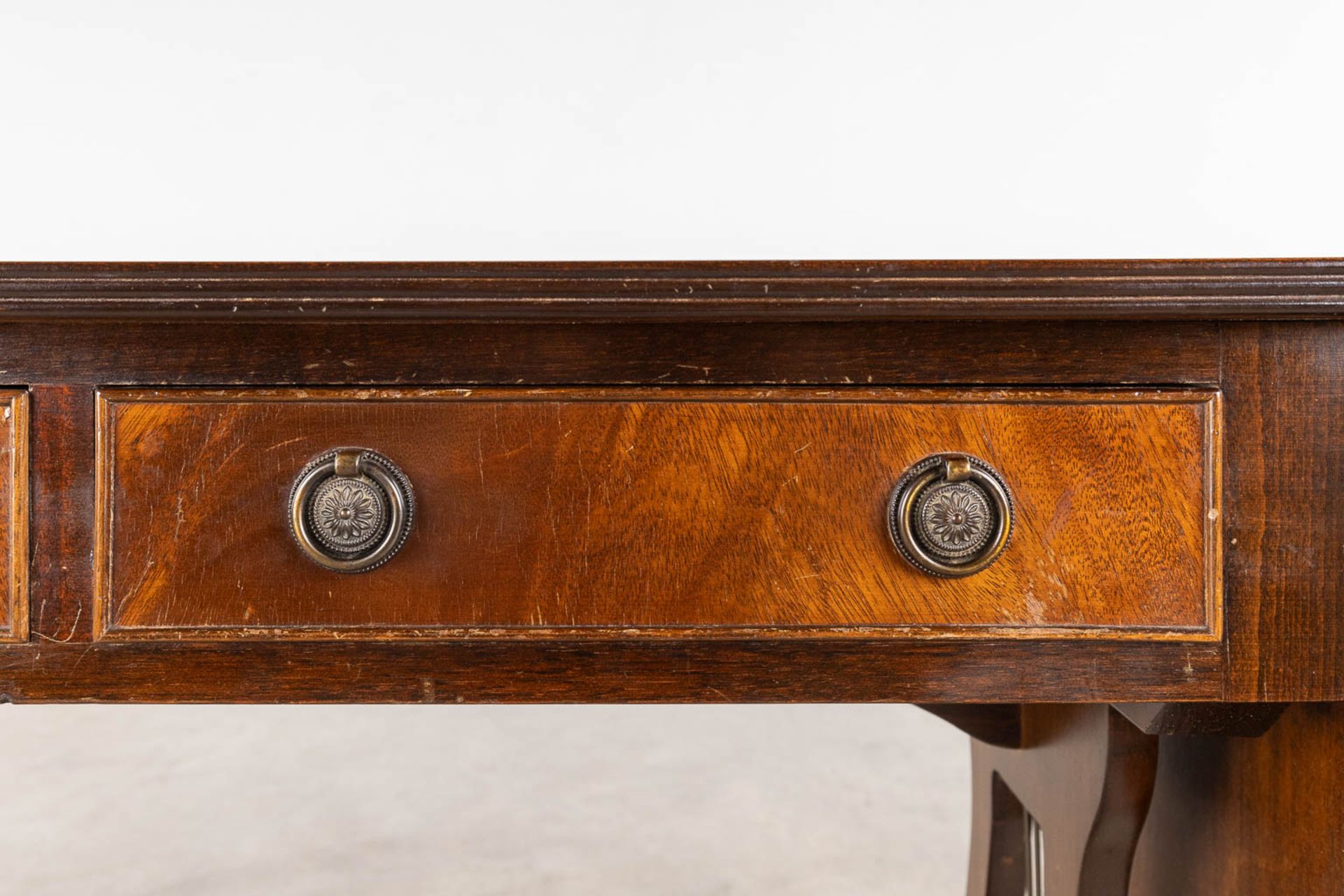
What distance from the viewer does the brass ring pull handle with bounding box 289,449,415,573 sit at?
1.66 ft

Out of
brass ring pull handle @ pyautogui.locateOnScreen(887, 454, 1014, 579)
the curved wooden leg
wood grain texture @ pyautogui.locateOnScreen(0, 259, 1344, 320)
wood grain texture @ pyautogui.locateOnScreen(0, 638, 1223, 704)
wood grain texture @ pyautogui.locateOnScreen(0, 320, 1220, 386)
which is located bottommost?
the curved wooden leg

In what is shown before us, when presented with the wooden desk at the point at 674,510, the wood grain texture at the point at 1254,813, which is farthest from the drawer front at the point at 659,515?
the wood grain texture at the point at 1254,813

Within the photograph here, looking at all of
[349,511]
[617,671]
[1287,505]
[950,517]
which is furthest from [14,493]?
[1287,505]

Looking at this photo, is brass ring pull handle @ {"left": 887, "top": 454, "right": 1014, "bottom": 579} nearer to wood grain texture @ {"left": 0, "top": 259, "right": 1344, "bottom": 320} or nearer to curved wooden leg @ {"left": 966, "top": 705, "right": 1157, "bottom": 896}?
wood grain texture @ {"left": 0, "top": 259, "right": 1344, "bottom": 320}

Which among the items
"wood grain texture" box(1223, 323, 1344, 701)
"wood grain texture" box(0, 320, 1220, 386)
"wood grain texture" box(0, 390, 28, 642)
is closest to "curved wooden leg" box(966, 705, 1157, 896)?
"wood grain texture" box(1223, 323, 1344, 701)

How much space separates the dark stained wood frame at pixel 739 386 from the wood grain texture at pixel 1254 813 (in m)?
0.07

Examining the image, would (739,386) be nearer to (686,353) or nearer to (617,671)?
(686,353)

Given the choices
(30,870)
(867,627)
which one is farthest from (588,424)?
(30,870)

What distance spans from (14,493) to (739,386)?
37 centimetres

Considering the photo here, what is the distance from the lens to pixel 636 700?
0.52 meters

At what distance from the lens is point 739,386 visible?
0.52 m

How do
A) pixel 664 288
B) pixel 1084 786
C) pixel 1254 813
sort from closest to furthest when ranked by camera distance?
1. pixel 664 288
2. pixel 1254 813
3. pixel 1084 786

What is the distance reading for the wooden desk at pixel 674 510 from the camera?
509mm

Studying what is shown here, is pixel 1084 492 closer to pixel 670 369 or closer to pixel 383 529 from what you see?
pixel 670 369
